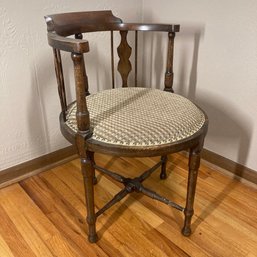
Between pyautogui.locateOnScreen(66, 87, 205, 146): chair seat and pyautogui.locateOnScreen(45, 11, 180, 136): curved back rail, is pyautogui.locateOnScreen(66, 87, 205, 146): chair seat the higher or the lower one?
the lower one

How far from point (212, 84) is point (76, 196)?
835 millimetres

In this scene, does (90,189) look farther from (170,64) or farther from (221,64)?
(221,64)

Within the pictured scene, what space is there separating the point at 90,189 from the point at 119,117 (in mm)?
257

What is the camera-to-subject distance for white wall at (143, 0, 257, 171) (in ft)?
3.95

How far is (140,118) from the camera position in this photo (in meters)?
0.93

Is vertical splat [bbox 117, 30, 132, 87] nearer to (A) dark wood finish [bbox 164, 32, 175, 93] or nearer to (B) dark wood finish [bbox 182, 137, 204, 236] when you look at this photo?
(A) dark wood finish [bbox 164, 32, 175, 93]

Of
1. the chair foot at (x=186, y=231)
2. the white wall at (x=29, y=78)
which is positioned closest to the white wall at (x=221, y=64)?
the white wall at (x=29, y=78)

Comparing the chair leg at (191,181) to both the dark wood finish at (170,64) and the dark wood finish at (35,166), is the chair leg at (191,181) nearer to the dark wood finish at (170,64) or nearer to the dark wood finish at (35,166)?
the dark wood finish at (170,64)

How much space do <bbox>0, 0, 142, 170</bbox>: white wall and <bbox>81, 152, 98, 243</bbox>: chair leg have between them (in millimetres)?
522

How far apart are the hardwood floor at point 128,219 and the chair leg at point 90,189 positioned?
2.0 inches

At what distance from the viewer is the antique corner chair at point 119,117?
2.69ft

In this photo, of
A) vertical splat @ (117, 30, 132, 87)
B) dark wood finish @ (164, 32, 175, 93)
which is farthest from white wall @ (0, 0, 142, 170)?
dark wood finish @ (164, 32, 175, 93)

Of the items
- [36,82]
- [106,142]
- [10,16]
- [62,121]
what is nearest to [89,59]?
[36,82]

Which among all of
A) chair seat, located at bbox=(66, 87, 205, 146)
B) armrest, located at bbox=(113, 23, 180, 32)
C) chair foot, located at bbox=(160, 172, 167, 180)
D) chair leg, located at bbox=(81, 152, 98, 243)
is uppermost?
armrest, located at bbox=(113, 23, 180, 32)
